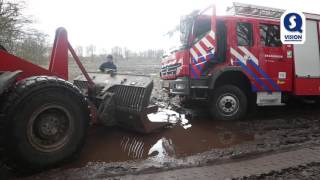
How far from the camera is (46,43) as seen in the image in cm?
1895

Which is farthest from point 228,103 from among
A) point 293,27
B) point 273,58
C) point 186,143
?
point 293,27

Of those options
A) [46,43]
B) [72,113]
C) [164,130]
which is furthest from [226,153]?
[46,43]

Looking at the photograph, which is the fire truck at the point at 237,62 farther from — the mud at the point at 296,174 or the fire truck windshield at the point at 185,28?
the mud at the point at 296,174

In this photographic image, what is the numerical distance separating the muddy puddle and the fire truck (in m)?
0.91

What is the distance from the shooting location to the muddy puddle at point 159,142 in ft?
16.9

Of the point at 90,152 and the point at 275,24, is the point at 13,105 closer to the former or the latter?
the point at 90,152

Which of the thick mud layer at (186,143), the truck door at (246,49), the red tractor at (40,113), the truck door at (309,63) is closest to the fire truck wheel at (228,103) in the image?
the thick mud layer at (186,143)

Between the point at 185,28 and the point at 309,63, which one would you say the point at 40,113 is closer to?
the point at 185,28

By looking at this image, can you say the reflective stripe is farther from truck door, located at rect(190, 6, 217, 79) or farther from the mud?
the mud

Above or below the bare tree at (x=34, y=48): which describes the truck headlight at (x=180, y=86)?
below

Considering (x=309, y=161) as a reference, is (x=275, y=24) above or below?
above

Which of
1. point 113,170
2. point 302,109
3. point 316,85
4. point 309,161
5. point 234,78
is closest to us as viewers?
point 113,170

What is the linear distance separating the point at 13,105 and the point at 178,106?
5890 millimetres

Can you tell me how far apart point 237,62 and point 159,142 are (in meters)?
3.20
